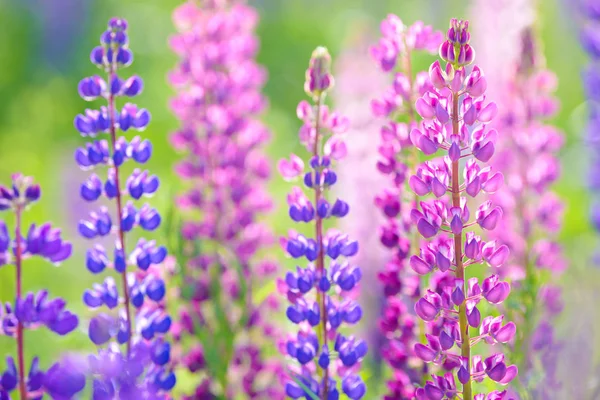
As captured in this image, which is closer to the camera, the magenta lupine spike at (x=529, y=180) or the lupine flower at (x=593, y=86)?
the lupine flower at (x=593, y=86)

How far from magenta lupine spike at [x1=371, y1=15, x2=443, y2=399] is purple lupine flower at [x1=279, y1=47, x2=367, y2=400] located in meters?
0.10

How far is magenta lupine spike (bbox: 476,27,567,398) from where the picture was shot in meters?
1.66

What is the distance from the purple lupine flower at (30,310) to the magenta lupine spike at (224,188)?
40 cm

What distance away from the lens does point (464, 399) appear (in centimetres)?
107

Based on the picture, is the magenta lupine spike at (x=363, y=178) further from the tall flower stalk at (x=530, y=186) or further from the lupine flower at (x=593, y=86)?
the lupine flower at (x=593, y=86)

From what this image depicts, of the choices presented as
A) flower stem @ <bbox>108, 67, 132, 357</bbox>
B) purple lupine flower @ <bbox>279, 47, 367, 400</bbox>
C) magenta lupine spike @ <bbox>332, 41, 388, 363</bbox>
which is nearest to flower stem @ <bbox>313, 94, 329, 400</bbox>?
purple lupine flower @ <bbox>279, 47, 367, 400</bbox>

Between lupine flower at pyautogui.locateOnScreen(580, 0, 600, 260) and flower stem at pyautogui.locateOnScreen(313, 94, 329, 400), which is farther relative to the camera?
lupine flower at pyautogui.locateOnScreen(580, 0, 600, 260)

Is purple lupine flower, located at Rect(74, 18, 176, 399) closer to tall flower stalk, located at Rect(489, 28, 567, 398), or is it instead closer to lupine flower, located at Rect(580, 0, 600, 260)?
tall flower stalk, located at Rect(489, 28, 567, 398)

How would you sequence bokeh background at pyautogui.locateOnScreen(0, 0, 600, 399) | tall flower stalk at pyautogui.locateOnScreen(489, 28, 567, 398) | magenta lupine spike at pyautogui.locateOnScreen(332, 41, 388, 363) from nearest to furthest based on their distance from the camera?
tall flower stalk at pyautogui.locateOnScreen(489, 28, 567, 398) < bokeh background at pyautogui.locateOnScreen(0, 0, 600, 399) < magenta lupine spike at pyautogui.locateOnScreen(332, 41, 388, 363)

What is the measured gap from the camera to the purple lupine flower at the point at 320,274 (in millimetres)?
1164

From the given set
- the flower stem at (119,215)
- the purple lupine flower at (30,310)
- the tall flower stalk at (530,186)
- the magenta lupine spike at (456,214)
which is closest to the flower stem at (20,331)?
the purple lupine flower at (30,310)

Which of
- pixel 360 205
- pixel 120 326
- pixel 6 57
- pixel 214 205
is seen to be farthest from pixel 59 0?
pixel 120 326

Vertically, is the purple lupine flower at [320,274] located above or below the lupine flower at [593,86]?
below

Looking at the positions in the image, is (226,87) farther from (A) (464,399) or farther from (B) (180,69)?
(A) (464,399)
